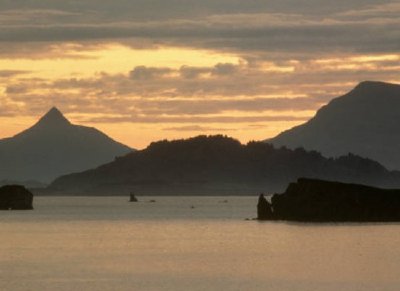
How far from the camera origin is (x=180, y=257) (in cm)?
13062

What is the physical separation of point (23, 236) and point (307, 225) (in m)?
44.3

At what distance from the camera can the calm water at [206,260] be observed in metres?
102

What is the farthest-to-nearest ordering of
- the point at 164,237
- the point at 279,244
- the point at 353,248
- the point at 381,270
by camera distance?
the point at 164,237 < the point at 279,244 < the point at 353,248 < the point at 381,270

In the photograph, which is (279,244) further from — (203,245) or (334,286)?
(334,286)

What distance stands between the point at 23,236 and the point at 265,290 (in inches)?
3440

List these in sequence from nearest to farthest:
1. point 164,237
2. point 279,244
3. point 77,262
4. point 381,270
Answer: point 381,270 < point 77,262 < point 279,244 < point 164,237

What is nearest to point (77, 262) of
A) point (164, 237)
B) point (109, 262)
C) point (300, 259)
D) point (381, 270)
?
point (109, 262)

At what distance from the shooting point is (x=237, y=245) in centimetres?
15112

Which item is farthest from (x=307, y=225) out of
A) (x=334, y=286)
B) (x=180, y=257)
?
(x=334, y=286)

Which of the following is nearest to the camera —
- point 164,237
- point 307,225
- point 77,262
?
point 77,262

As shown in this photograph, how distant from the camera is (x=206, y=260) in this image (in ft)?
415

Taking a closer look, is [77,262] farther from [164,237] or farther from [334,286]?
[164,237]

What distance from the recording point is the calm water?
333ft

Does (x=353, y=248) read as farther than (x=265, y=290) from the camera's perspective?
Yes
